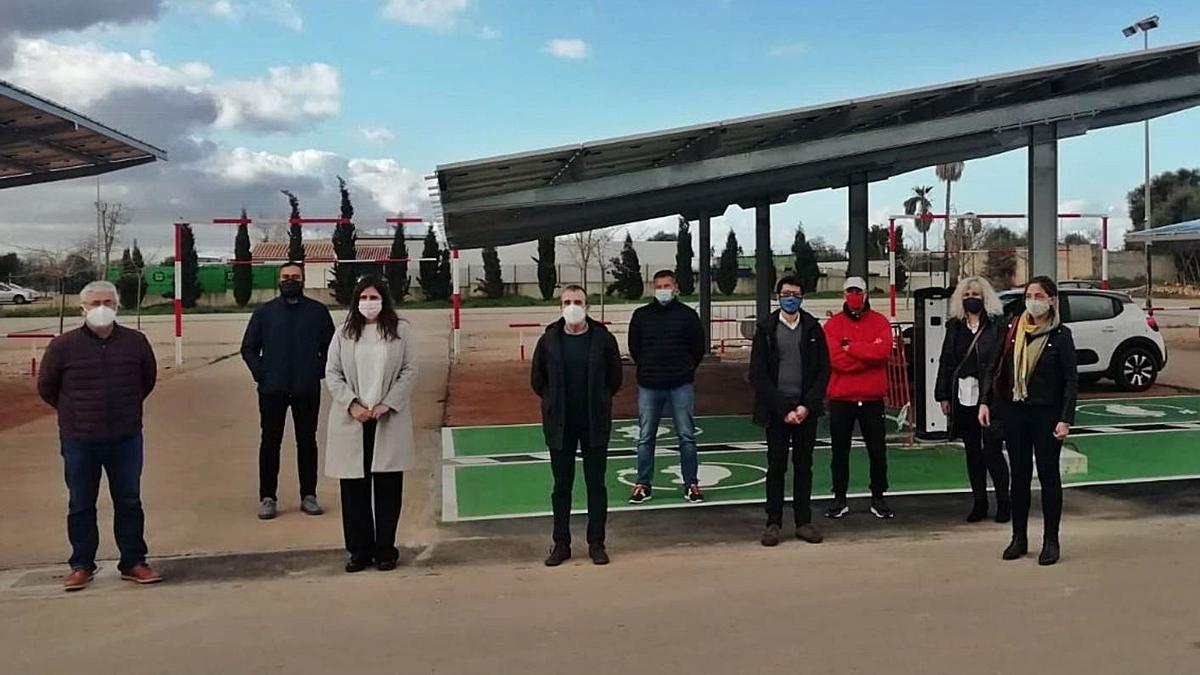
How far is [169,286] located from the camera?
41.6 meters

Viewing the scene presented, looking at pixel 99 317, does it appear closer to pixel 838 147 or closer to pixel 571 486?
pixel 571 486

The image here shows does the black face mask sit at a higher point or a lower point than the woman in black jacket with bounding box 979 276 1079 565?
higher

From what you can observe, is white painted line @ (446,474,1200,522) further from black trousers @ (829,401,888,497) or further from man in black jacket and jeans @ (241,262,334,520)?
man in black jacket and jeans @ (241,262,334,520)

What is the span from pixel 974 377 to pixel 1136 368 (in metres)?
9.15

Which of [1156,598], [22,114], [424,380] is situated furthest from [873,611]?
[424,380]

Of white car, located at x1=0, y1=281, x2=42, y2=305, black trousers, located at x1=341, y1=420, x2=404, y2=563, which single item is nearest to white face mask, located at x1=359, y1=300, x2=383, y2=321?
black trousers, located at x1=341, y1=420, x2=404, y2=563

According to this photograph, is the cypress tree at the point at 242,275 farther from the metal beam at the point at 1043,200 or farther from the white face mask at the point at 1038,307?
the white face mask at the point at 1038,307

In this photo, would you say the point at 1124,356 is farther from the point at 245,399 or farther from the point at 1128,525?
the point at 245,399

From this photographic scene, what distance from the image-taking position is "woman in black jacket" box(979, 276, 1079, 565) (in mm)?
6359

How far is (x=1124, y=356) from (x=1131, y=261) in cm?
4413

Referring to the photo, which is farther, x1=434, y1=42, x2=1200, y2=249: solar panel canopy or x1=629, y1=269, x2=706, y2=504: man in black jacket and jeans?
x1=434, y1=42, x2=1200, y2=249: solar panel canopy

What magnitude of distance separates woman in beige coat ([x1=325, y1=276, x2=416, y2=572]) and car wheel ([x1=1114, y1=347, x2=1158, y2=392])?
12.4 m

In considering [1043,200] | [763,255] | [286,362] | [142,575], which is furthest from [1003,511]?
[763,255]

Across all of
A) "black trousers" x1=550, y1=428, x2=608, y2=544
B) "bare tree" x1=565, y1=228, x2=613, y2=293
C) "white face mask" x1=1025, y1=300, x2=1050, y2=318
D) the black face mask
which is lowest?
"black trousers" x1=550, y1=428, x2=608, y2=544
